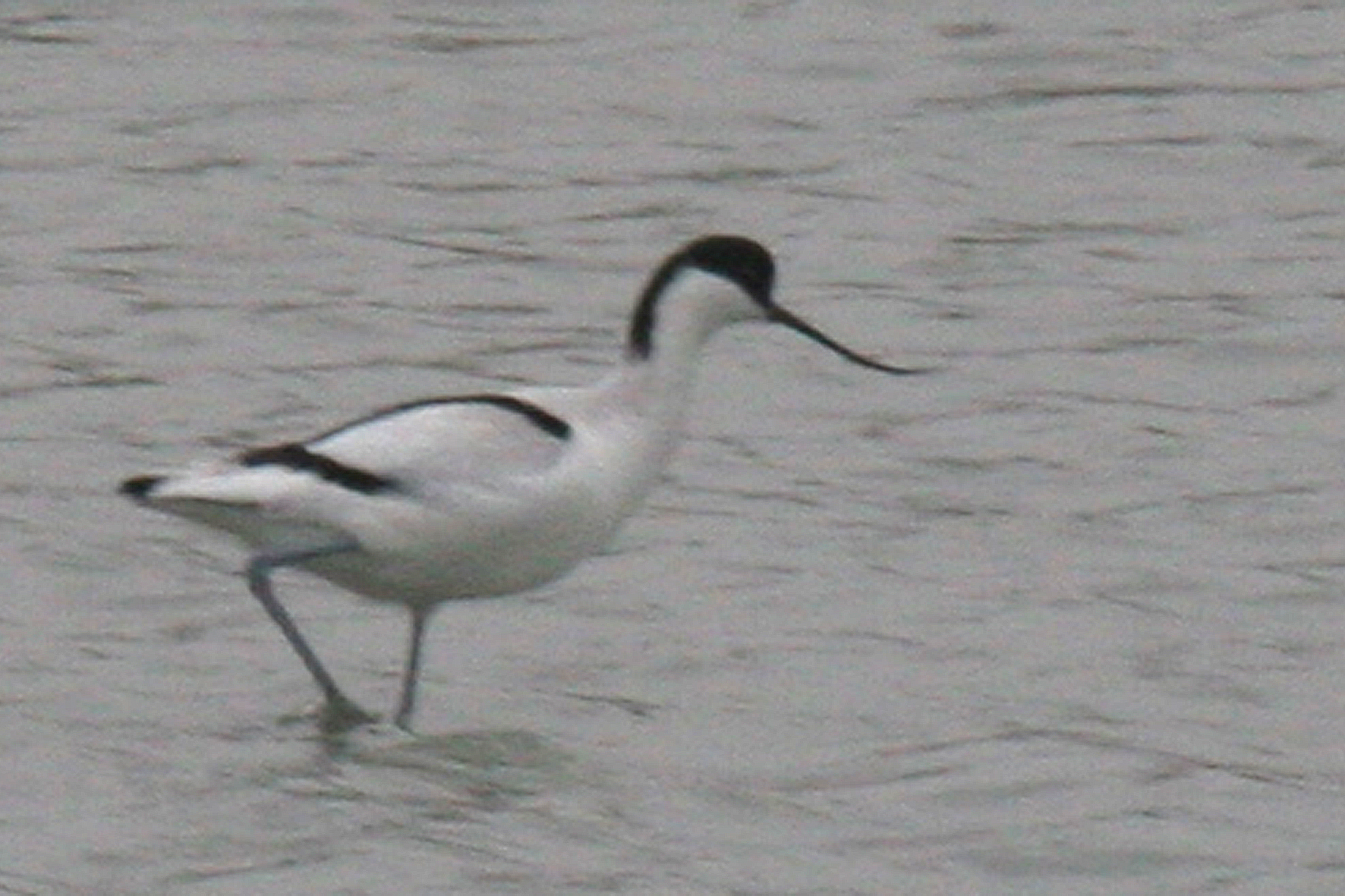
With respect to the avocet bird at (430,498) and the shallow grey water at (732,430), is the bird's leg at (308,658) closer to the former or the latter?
the avocet bird at (430,498)

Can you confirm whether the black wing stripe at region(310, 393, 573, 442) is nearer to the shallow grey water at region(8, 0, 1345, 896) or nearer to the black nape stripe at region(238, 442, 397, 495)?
the black nape stripe at region(238, 442, 397, 495)

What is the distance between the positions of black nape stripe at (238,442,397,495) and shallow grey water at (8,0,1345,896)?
2.08ft

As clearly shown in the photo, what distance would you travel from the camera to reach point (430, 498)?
1198 cm

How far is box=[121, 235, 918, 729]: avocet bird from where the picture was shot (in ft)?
39.1

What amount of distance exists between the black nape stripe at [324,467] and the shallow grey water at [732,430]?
64 centimetres

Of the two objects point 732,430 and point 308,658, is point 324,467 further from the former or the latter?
point 732,430

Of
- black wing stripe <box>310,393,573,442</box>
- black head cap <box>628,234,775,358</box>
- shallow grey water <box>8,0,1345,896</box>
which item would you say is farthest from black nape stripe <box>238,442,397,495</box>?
black head cap <box>628,234,775,358</box>

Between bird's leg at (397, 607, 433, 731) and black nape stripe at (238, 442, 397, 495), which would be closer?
black nape stripe at (238, 442, 397, 495)

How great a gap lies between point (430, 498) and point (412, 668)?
0.54m

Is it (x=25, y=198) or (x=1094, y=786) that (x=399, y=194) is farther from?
(x=1094, y=786)

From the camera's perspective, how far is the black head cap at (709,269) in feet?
41.6

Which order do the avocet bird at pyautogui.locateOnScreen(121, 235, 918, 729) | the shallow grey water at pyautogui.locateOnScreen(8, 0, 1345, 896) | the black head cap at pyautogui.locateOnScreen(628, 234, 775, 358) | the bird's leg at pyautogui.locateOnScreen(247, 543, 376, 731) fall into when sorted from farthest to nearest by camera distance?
the black head cap at pyautogui.locateOnScreen(628, 234, 775, 358) < the bird's leg at pyautogui.locateOnScreen(247, 543, 376, 731) < the avocet bird at pyautogui.locateOnScreen(121, 235, 918, 729) < the shallow grey water at pyautogui.locateOnScreen(8, 0, 1345, 896)

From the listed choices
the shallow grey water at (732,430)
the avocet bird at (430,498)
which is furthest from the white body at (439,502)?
the shallow grey water at (732,430)

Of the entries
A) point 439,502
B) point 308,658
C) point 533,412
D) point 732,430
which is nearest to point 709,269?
point 533,412
